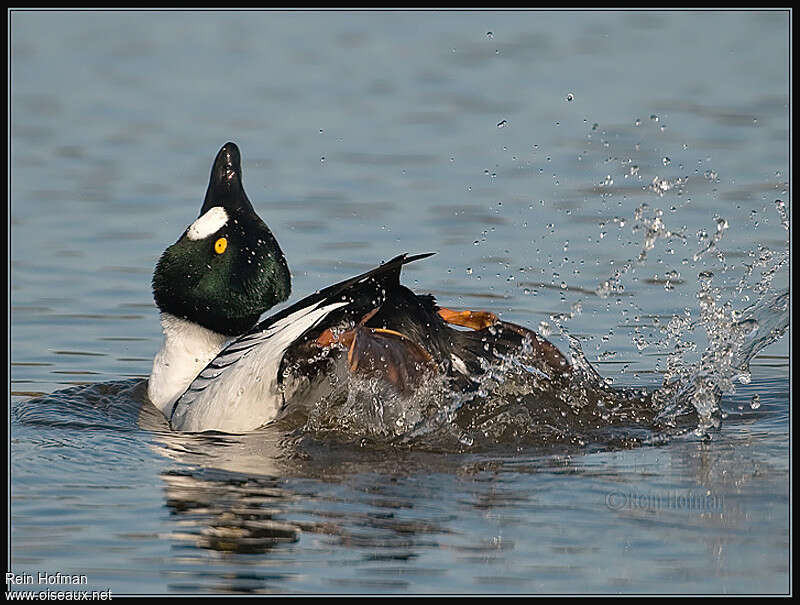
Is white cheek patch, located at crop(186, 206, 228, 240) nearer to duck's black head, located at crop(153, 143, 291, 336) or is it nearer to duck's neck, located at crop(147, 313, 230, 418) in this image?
duck's black head, located at crop(153, 143, 291, 336)

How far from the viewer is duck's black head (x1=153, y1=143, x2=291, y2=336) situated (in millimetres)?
7492

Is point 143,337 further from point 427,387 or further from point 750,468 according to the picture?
point 750,468

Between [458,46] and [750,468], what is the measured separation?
34.3 ft

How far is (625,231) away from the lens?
33.5 ft

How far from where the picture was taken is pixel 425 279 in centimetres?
970

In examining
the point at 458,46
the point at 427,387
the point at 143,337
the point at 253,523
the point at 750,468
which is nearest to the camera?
the point at 253,523

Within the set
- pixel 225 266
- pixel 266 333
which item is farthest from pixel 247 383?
pixel 225 266

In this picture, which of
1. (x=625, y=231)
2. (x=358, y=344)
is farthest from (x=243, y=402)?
(x=625, y=231)

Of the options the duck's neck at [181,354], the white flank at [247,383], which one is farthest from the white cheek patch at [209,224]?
the white flank at [247,383]

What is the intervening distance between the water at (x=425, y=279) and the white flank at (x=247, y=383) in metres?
0.14

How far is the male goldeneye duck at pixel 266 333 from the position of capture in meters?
6.50

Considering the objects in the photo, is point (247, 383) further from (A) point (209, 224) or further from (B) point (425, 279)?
(B) point (425, 279)

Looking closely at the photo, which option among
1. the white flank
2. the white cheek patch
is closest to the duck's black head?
the white cheek patch

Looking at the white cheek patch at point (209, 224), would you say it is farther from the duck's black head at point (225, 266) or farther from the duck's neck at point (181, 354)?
the duck's neck at point (181, 354)
